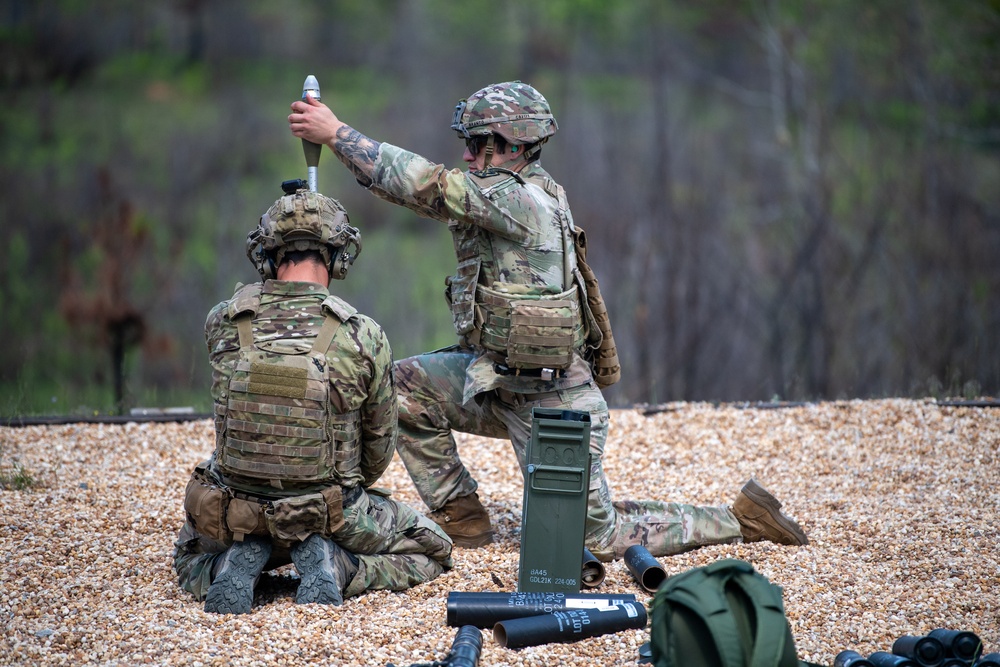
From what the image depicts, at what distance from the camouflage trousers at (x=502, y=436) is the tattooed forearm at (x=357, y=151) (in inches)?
40.2

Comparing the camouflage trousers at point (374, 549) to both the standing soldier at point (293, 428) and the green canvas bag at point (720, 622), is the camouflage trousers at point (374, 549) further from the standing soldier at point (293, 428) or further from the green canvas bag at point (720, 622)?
the green canvas bag at point (720, 622)

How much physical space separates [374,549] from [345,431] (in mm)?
563

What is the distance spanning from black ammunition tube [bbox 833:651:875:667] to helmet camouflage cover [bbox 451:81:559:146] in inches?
101

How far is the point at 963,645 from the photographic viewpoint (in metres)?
3.69

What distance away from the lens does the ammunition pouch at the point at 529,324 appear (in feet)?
16.3

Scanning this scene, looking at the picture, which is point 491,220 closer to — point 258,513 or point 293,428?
point 293,428

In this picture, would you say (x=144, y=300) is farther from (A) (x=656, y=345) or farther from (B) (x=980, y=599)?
(B) (x=980, y=599)

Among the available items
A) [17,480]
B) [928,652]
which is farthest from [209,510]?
[928,652]

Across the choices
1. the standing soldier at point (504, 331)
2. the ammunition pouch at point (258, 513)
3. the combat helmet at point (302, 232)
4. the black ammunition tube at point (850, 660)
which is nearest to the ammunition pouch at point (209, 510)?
the ammunition pouch at point (258, 513)

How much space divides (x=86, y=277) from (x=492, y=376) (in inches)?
422

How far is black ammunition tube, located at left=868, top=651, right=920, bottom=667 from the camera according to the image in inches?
143

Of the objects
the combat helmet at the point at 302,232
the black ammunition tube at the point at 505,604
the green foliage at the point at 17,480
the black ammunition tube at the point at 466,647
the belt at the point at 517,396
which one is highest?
the combat helmet at the point at 302,232

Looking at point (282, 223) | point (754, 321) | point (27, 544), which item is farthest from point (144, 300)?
point (282, 223)

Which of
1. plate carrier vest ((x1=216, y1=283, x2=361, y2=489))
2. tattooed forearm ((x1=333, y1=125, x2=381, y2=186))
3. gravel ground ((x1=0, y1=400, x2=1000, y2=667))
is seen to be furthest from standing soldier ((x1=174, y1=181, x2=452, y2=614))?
tattooed forearm ((x1=333, y1=125, x2=381, y2=186))
